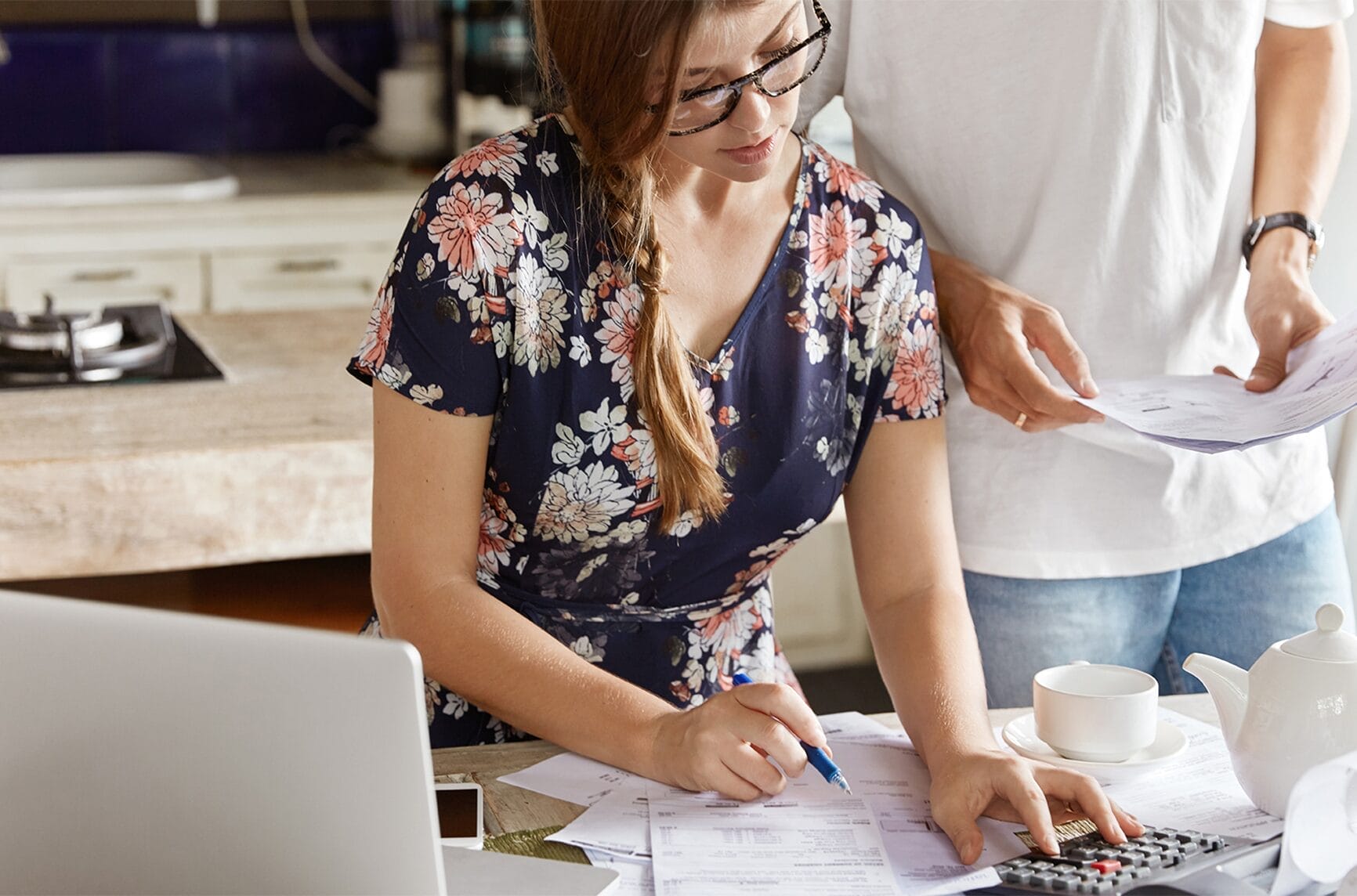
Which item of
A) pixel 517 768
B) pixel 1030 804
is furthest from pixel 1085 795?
pixel 517 768

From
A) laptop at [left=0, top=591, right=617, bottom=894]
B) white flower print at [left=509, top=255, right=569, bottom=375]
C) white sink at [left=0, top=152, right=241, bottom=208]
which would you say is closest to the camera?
laptop at [left=0, top=591, right=617, bottom=894]

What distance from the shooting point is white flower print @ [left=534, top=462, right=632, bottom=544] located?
1.25 meters

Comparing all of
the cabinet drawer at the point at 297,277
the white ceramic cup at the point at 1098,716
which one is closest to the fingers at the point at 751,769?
the white ceramic cup at the point at 1098,716

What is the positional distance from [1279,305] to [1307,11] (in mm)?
295

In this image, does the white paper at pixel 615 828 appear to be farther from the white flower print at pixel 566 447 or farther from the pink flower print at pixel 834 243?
the pink flower print at pixel 834 243

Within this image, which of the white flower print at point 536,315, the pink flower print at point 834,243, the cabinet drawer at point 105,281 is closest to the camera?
the white flower print at point 536,315

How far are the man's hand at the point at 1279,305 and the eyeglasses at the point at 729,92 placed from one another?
20.4 inches

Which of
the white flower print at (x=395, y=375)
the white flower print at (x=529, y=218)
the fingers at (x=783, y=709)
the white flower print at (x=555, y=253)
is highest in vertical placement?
the white flower print at (x=529, y=218)

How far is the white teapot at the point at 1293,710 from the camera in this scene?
988mm

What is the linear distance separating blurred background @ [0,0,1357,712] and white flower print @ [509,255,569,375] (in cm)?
28

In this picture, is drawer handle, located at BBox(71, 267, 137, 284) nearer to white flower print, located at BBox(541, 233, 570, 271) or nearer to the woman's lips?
white flower print, located at BBox(541, 233, 570, 271)

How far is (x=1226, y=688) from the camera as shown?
105cm

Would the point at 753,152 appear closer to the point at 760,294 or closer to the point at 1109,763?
the point at 760,294

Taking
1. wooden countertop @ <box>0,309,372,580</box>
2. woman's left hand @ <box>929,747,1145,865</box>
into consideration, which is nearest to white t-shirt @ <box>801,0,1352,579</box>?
woman's left hand @ <box>929,747,1145,865</box>
